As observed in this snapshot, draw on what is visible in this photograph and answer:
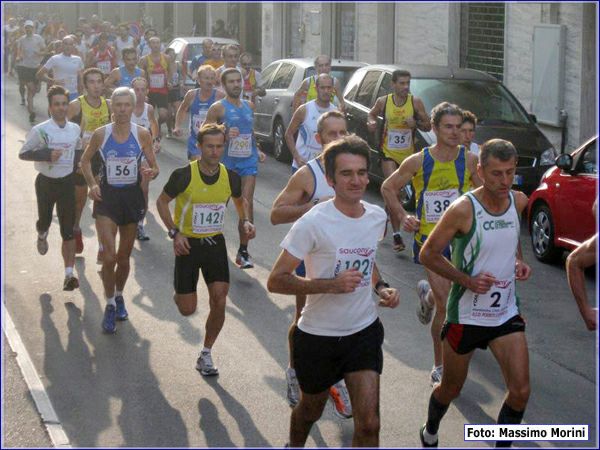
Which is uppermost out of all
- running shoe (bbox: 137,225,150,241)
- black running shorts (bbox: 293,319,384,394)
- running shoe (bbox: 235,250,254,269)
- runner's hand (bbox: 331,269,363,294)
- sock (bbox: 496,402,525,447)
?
runner's hand (bbox: 331,269,363,294)

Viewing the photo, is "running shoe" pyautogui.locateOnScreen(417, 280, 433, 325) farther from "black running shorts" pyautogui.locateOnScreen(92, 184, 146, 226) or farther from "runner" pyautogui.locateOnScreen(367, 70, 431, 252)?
"runner" pyautogui.locateOnScreen(367, 70, 431, 252)

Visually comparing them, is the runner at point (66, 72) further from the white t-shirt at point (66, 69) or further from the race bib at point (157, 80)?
the race bib at point (157, 80)

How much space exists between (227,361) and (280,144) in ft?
36.6

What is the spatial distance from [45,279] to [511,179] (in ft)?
20.1

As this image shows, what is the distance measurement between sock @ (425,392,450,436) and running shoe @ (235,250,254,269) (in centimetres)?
531

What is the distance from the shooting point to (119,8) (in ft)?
188

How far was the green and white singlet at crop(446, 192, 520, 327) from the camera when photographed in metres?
6.50

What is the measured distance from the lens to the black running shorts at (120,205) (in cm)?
988

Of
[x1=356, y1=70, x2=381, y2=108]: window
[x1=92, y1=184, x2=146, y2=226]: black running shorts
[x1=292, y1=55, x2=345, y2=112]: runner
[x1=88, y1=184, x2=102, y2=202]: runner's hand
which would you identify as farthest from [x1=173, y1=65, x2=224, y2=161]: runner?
[x1=88, y1=184, x2=102, y2=202]: runner's hand

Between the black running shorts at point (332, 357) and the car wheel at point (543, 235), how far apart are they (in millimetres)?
6358

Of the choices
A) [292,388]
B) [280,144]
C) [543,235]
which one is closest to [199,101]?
[543,235]

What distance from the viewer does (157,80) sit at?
20.9 meters

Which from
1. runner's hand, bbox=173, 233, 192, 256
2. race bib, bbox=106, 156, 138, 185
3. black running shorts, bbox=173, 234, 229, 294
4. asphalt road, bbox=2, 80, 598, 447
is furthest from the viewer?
race bib, bbox=106, 156, 138, 185

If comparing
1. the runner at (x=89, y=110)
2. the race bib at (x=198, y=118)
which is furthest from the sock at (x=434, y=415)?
the race bib at (x=198, y=118)
